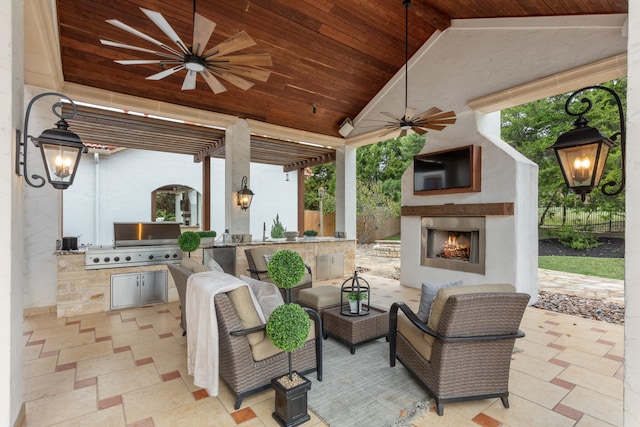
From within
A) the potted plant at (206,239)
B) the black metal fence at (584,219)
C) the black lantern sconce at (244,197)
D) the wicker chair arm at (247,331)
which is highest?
the black lantern sconce at (244,197)

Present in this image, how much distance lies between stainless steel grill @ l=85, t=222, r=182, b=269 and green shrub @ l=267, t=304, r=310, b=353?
3792mm

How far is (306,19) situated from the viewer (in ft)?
15.2

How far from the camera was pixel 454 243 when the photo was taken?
5.70 m

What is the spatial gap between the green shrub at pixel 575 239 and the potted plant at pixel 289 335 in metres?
11.4

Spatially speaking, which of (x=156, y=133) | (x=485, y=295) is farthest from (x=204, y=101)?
(x=485, y=295)

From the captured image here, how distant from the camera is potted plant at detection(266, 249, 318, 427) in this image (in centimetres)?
203

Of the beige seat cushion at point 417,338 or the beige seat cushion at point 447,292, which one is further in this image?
the beige seat cushion at point 417,338

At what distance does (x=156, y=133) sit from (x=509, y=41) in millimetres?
6348

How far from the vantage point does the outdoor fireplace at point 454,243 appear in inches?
203

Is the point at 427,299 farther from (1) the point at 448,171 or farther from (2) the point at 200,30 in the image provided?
(1) the point at 448,171

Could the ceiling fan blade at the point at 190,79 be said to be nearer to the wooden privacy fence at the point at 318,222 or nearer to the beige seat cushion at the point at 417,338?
the beige seat cushion at the point at 417,338

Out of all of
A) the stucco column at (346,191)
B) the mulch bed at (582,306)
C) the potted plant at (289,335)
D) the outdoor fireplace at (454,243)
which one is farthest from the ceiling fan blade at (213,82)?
the mulch bed at (582,306)

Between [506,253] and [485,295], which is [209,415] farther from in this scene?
[506,253]

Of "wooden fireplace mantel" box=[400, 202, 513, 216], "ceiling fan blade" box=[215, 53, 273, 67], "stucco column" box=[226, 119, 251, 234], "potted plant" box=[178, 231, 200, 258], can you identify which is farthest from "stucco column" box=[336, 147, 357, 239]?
"ceiling fan blade" box=[215, 53, 273, 67]
